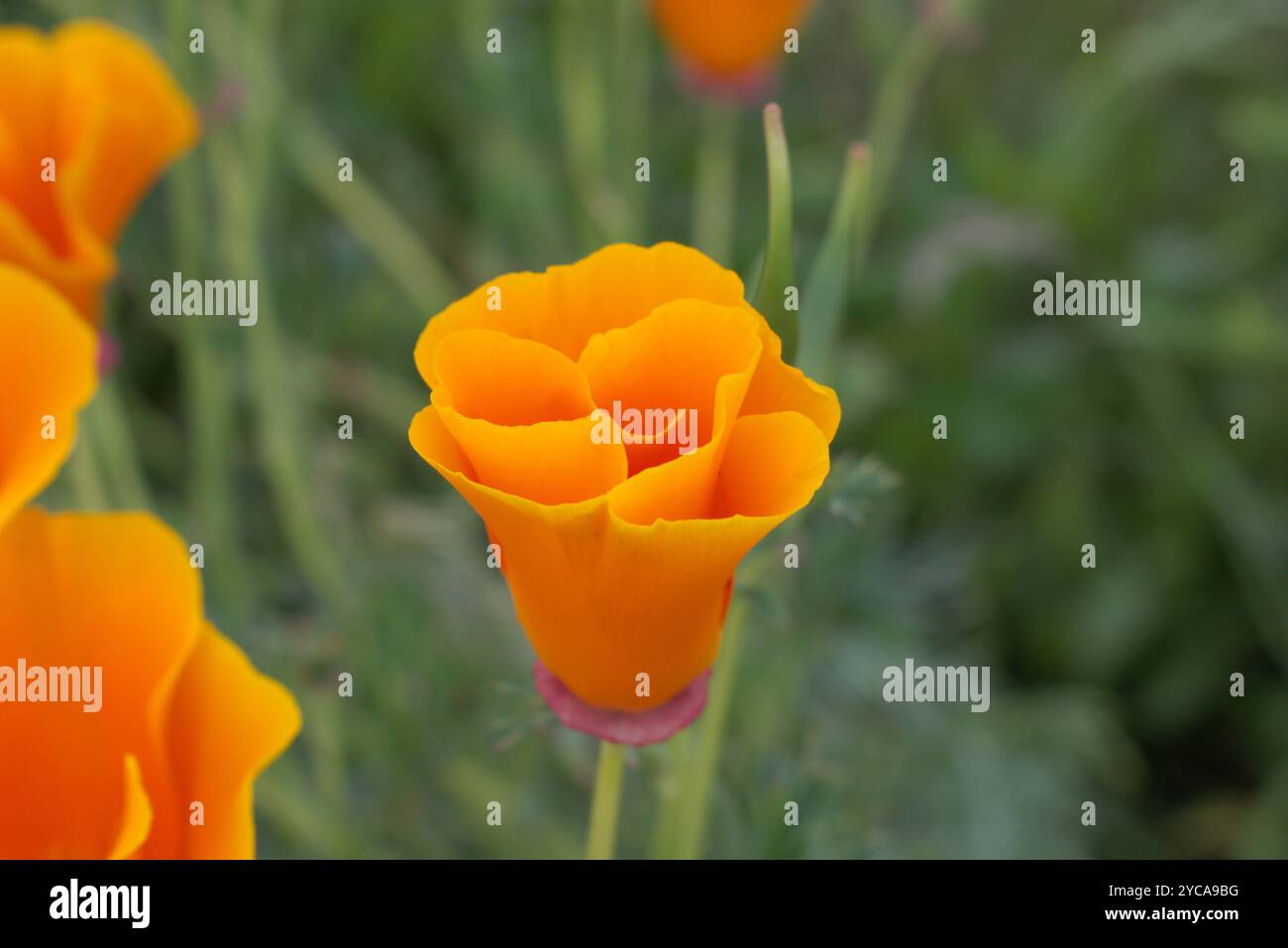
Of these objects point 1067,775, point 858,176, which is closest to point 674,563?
point 858,176

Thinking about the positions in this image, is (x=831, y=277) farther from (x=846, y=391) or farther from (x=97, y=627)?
(x=846, y=391)

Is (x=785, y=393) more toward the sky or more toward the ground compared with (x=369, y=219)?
more toward the ground

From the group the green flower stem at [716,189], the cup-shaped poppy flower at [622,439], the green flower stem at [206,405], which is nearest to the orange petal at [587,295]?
the cup-shaped poppy flower at [622,439]

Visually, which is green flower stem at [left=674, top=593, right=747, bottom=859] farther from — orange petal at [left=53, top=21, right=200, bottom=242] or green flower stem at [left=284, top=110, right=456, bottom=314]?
green flower stem at [left=284, top=110, right=456, bottom=314]

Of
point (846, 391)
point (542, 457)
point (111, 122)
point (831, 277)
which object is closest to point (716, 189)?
point (846, 391)

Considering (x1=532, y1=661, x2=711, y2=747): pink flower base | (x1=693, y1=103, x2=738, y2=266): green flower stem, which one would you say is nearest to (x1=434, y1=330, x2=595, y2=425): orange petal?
(x1=532, y1=661, x2=711, y2=747): pink flower base

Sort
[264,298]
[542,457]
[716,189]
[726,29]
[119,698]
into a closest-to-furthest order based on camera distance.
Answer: [542,457], [119,698], [264,298], [726,29], [716,189]

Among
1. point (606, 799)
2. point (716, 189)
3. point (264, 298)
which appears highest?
point (716, 189)
